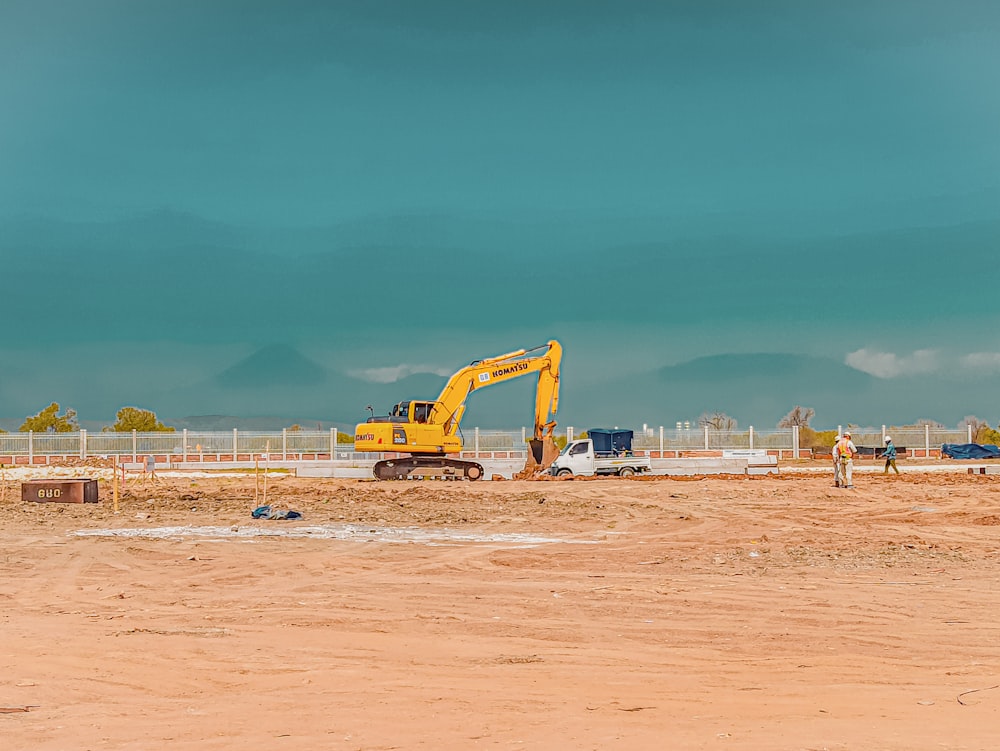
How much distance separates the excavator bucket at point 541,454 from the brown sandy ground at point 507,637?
16258 millimetres

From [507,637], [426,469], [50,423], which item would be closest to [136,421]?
[50,423]

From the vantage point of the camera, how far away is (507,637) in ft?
31.2

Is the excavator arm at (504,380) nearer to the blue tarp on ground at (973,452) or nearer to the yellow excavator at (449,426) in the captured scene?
the yellow excavator at (449,426)

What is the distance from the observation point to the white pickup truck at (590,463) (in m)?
38.2

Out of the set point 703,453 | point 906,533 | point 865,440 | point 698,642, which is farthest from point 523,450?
point 698,642

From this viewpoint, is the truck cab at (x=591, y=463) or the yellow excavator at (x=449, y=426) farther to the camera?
the truck cab at (x=591, y=463)

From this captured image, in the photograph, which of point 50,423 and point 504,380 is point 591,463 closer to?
point 504,380

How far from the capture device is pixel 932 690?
7.30 metres

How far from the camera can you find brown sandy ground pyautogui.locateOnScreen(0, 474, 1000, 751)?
254 inches

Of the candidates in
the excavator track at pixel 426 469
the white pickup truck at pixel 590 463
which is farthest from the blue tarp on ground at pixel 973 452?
the excavator track at pixel 426 469

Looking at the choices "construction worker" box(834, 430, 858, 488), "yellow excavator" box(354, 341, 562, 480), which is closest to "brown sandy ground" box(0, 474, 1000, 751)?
"construction worker" box(834, 430, 858, 488)

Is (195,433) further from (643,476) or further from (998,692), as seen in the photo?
(998,692)

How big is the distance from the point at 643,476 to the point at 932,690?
30606 millimetres

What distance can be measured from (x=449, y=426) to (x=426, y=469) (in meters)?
1.77
